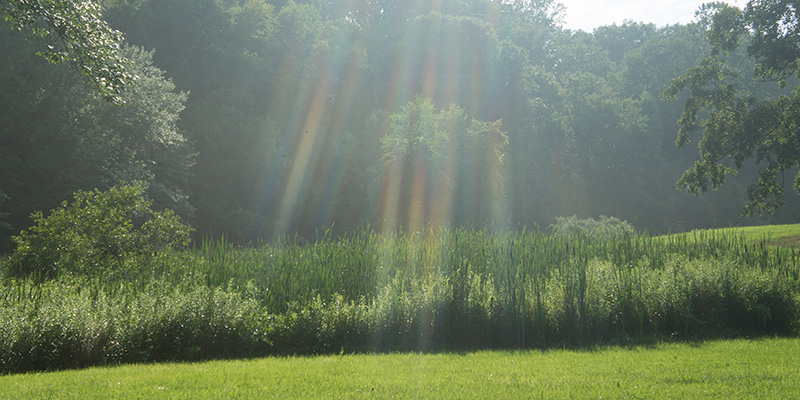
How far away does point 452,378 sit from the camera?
18.6ft

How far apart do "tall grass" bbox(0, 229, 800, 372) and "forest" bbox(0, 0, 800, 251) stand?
6073mm

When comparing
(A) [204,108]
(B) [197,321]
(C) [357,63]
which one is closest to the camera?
(B) [197,321]

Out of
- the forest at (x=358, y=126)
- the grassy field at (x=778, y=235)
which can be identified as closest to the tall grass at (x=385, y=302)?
the forest at (x=358, y=126)

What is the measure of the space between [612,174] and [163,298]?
42.0 m

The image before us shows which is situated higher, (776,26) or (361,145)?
(776,26)

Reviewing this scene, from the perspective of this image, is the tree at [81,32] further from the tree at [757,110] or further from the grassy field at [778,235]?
the tree at [757,110]

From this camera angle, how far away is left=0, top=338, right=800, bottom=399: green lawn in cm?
509

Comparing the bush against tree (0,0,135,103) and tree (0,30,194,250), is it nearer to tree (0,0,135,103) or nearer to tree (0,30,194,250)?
tree (0,0,135,103)

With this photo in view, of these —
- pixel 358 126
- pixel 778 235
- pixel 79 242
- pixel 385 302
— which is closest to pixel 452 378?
pixel 385 302

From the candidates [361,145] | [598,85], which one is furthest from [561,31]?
[361,145]

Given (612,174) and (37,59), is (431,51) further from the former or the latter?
(37,59)

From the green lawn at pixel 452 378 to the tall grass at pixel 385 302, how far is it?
2.20ft

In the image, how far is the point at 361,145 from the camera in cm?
3353

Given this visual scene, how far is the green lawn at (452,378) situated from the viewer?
16.7 ft
